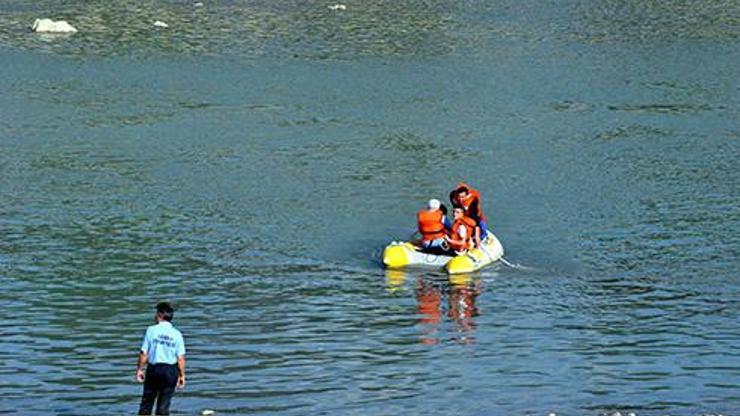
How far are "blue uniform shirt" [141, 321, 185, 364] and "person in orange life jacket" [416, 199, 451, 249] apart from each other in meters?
17.0

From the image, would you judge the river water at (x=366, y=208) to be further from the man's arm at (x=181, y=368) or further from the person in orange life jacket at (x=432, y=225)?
the man's arm at (x=181, y=368)

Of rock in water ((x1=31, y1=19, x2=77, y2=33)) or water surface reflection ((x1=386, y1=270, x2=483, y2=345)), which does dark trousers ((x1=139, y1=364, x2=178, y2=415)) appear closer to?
water surface reflection ((x1=386, y1=270, x2=483, y2=345))

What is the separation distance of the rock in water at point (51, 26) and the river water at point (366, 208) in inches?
54.6

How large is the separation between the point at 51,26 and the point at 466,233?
46.9m

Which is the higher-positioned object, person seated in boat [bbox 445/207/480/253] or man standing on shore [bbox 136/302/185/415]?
person seated in boat [bbox 445/207/480/253]

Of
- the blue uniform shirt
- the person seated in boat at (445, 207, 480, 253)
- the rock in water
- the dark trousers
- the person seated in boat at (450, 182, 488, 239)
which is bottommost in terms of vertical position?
the dark trousers

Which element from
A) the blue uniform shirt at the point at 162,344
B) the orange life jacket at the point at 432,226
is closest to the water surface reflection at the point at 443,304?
the orange life jacket at the point at 432,226

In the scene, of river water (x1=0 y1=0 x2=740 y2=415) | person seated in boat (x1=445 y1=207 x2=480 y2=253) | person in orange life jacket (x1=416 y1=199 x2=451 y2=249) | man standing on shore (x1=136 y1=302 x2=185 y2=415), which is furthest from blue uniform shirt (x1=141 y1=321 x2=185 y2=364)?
person seated in boat (x1=445 y1=207 x2=480 y2=253)

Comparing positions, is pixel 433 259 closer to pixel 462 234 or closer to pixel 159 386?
pixel 462 234

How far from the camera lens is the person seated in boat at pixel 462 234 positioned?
131 ft

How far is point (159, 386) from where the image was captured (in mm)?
23703

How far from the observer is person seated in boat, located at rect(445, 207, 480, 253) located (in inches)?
1569

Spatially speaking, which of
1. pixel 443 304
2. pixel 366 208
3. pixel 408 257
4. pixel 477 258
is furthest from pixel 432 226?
pixel 366 208

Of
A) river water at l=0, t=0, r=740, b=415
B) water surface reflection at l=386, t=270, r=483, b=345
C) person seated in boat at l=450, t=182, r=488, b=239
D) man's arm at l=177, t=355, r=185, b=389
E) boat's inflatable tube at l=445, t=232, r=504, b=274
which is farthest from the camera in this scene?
person seated in boat at l=450, t=182, r=488, b=239
